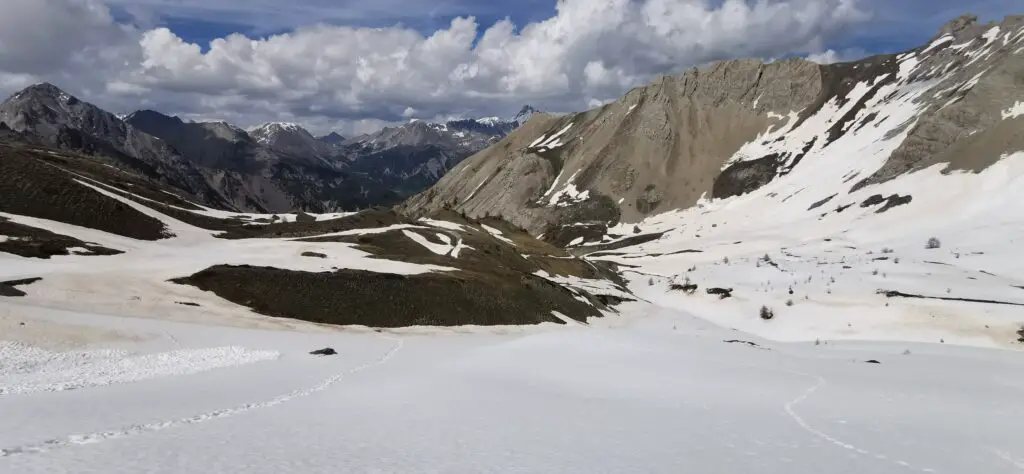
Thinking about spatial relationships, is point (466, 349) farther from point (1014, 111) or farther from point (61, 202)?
point (1014, 111)

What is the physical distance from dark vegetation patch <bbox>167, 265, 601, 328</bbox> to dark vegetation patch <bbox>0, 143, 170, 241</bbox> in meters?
42.9

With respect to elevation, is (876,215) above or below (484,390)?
above

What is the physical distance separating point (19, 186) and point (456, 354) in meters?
79.0

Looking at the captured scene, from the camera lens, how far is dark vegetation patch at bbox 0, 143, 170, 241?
7756 centimetres

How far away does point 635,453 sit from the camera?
12641 mm

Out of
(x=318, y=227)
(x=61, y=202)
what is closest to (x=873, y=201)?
(x=318, y=227)

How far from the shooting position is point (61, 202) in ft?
266

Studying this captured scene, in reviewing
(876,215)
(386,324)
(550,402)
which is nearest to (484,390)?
(550,402)

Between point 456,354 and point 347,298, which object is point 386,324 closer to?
point 347,298

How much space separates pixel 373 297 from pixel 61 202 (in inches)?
2346

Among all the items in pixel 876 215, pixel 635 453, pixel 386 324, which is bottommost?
pixel 386 324

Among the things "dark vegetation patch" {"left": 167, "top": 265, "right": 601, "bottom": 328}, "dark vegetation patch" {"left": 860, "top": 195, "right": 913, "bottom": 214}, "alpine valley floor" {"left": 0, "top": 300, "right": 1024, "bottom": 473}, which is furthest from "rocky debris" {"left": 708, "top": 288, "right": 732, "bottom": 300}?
"dark vegetation patch" {"left": 860, "top": 195, "right": 913, "bottom": 214}

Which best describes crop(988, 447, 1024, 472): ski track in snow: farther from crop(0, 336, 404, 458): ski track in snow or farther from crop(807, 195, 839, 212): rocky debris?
crop(807, 195, 839, 212): rocky debris

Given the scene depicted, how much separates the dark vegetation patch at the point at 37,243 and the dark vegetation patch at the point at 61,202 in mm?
12957
